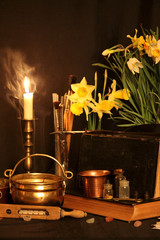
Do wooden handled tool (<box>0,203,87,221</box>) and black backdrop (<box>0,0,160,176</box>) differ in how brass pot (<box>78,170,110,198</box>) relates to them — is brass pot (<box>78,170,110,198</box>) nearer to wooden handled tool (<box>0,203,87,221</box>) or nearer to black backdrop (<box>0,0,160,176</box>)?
wooden handled tool (<box>0,203,87,221</box>)

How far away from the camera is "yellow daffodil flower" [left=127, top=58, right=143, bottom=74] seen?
1.34 metres

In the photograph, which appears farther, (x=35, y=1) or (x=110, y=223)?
(x=35, y=1)

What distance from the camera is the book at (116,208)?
1.08m

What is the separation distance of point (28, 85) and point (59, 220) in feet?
1.74

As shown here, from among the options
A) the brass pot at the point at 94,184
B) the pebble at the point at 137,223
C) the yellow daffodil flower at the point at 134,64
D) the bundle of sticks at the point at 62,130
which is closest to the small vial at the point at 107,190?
the brass pot at the point at 94,184

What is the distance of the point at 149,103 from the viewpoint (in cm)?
139

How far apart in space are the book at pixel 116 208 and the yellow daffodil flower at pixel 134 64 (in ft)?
1.49

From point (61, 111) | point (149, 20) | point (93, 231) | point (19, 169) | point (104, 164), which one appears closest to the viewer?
point (93, 231)

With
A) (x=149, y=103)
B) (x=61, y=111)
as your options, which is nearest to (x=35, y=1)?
(x=61, y=111)

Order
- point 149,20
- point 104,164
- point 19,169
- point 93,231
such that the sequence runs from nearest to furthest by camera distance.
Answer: point 93,231 < point 104,164 < point 19,169 < point 149,20

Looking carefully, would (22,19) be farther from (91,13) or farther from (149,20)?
(149,20)

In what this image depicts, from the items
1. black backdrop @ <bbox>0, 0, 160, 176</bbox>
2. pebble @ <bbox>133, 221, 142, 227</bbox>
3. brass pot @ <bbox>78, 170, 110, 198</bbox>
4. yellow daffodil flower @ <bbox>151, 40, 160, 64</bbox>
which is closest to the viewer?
pebble @ <bbox>133, 221, 142, 227</bbox>

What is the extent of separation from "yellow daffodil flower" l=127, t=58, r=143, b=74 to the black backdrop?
0.87 ft

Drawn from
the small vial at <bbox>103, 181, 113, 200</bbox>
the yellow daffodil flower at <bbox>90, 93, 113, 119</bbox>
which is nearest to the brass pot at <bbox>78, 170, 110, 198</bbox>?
the small vial at <bbox>103, 181, 113, 200</bbox>
